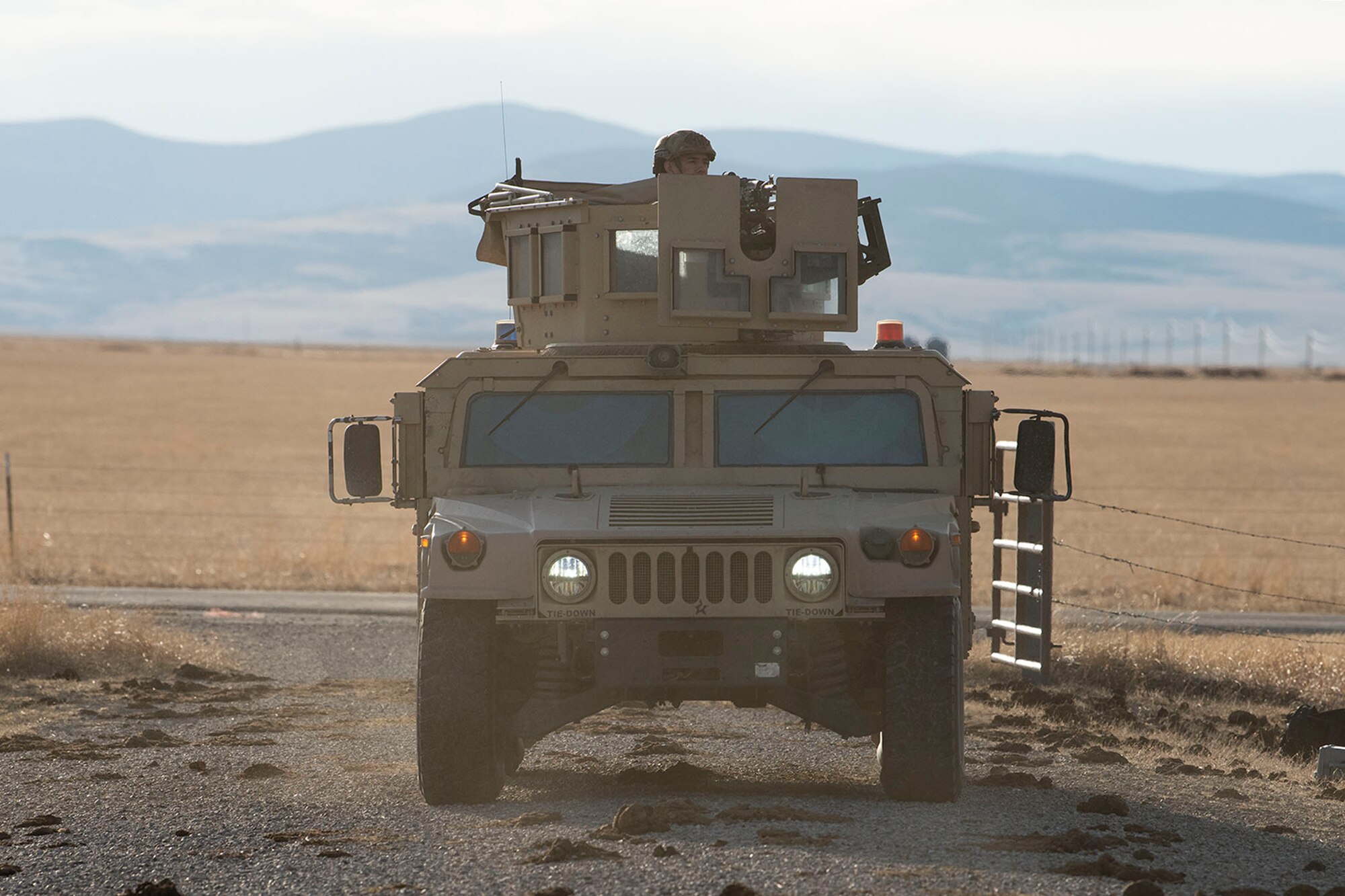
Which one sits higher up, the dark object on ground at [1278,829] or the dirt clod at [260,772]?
the dirt clod at [260,772]

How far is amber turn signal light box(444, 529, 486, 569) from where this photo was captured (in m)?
8.29

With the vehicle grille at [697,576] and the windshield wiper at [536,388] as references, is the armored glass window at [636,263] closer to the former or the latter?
the windshield wiper at [536,388]

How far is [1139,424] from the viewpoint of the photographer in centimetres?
6675

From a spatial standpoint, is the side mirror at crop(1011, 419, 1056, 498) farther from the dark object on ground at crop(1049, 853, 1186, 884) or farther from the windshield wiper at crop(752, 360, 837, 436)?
the dark object on ground at crop(1049, 853, 1186, 884)

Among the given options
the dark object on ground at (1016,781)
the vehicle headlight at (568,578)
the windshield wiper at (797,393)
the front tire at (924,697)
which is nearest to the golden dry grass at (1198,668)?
the dark object on ground at (1016,781)

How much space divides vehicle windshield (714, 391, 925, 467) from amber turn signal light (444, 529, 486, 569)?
1482 mm

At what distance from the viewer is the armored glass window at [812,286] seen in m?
9.65


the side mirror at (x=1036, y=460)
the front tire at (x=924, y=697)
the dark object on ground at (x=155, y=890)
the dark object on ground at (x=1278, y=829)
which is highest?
the side mirror at (x=1036, y=460)

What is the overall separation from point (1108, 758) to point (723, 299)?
139 inches

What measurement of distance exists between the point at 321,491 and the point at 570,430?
97.9 ft

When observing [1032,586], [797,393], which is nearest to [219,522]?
[1032,586]

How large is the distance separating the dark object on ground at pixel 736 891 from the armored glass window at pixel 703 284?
3.87m

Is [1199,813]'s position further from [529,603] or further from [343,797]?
[343,797]

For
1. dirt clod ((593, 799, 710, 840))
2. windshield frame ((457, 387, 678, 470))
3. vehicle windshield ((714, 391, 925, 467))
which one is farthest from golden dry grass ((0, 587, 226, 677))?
dirt clod ((593, 799, 710, 840))
